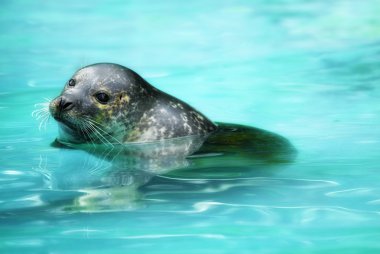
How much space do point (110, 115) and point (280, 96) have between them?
318 centimetres

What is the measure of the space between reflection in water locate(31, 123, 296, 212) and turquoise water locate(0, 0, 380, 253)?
0.02 meters

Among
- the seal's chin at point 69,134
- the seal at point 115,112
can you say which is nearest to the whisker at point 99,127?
Answer: the seal at point 115,112

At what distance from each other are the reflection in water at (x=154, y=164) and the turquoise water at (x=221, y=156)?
0.08ft

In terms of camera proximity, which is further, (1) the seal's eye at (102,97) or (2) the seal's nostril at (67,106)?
(1) the seal's eye at (102,97)

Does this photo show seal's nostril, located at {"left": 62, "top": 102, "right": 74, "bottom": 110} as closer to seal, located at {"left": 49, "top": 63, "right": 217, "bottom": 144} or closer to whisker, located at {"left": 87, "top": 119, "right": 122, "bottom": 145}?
seal, located at {"left": 49, "top": 63, "right": 217, "bottom": 144}

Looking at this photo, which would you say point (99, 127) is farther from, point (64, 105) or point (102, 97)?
point (64, 105)

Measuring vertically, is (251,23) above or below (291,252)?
above

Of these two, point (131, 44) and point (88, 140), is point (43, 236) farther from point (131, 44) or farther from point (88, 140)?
point (131, 44)

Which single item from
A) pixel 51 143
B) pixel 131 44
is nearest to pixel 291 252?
pixel 51 143

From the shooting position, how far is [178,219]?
529 cm

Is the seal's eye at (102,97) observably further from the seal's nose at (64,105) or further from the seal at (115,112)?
the seal's nose at (64,105)

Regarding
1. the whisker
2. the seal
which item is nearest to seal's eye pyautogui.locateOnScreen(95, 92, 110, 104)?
the seal

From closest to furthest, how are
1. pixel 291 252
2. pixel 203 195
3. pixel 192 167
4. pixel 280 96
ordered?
pixel 291 252, pixel 203 195, pixel 192 167, pixel 280 96

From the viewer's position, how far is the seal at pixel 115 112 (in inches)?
285
